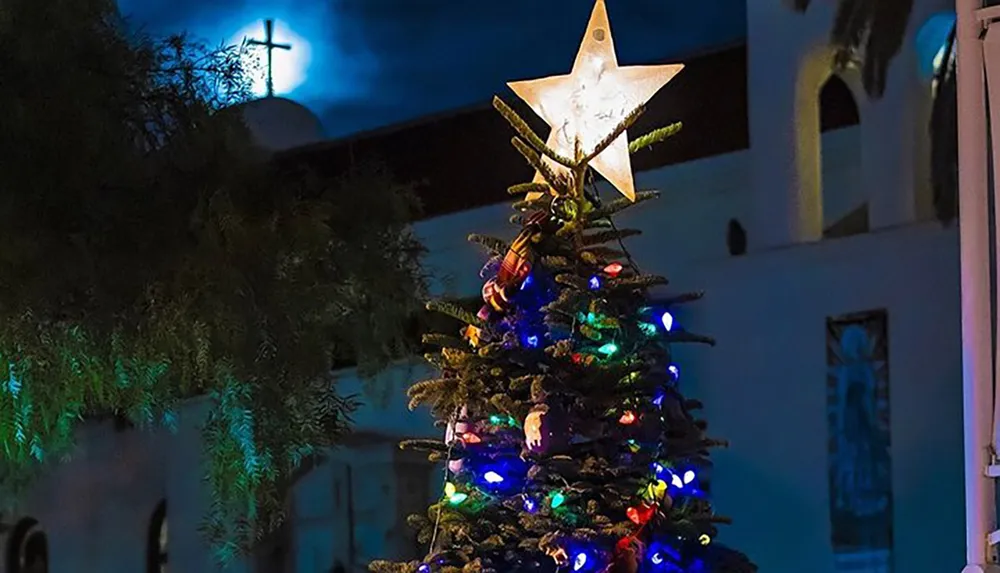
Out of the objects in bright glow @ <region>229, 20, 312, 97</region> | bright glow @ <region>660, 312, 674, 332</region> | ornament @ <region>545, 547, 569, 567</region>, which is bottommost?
ornament @ <region>545, 547, 569, 567</region>

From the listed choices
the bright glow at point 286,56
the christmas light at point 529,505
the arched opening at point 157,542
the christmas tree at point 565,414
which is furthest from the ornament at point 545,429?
the arched opening at point 157,542

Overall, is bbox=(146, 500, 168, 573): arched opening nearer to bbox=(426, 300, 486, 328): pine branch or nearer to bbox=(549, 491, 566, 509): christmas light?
bbox=(426, 300, 486, 328): pine branch

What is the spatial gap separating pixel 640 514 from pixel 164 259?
1853mm

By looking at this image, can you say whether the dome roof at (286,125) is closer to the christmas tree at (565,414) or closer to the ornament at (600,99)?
the ornament at (600,99)

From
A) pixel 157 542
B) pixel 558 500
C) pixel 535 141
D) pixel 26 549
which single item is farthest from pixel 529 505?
pixel 26 549

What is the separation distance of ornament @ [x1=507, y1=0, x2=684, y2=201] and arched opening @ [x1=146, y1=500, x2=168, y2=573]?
11.3ft

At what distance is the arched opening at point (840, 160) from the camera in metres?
3.87

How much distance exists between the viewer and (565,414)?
2.54m

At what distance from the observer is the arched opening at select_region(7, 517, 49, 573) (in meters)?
6.10

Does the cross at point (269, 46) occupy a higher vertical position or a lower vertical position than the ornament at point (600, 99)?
higher

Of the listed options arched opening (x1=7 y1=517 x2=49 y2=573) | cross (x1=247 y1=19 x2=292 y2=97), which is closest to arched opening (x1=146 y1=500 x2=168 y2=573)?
arched opening (x1=7 y1=517 x2=49 y2=573)

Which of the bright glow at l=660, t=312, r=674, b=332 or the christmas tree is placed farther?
the bright glow at l=660, t=312, r=674, b=332

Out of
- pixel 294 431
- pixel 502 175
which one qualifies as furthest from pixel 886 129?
Answer: pixel 294 431

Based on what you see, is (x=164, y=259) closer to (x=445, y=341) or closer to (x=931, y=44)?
(x=445, y=341)
